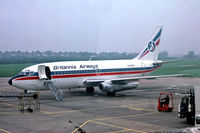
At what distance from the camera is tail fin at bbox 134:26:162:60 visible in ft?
149

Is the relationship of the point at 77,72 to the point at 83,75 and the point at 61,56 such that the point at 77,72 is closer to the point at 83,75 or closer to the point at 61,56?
the point at 83,75

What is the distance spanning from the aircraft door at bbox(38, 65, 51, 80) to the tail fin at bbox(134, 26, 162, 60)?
50.5 ft

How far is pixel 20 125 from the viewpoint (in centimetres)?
2133

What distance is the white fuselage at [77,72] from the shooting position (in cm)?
3403

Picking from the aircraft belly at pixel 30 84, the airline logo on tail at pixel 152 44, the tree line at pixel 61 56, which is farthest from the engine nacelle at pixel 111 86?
the tree line at pixel 61 56

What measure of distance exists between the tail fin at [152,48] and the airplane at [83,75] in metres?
1.11

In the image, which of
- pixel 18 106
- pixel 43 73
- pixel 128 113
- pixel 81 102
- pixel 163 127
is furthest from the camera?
pixel 43 73

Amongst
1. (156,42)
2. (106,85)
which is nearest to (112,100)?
(106,85)

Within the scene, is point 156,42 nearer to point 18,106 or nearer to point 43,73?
point 43,73

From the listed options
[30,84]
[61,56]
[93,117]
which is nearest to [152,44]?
[30,84]

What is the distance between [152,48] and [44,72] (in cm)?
1807

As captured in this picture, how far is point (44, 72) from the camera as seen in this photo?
34.9 meters

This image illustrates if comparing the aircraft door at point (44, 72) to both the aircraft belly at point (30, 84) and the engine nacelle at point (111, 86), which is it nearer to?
the aircraft belly at point (30, 84)

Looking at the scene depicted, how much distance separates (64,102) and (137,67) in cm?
1390
